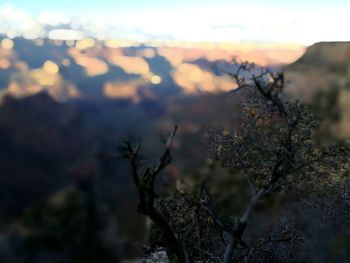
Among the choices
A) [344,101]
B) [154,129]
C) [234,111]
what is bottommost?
[344,101]

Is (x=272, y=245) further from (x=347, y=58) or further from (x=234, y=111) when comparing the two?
(x=347, y=58)

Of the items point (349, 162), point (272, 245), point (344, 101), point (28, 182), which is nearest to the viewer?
point (28, 182)

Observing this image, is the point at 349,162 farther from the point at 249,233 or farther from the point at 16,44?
the point at 16,44

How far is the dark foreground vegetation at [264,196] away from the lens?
18.0 ft

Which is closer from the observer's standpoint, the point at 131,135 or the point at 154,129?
the point at 131,135

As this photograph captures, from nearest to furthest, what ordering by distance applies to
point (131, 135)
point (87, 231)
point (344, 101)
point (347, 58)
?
point (87, 231), point (131, 135), point (344, 101), point (347, 58)

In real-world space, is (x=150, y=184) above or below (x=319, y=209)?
above

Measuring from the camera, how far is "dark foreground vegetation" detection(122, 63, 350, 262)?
18.0 ft

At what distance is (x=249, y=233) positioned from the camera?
8.38 m

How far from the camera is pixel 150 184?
4.96 m

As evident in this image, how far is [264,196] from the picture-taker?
Result: 5734 millimetres

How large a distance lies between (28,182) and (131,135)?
132 cm

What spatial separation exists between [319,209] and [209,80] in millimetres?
2441

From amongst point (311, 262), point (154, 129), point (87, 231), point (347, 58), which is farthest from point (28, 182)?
point (347, 58)
